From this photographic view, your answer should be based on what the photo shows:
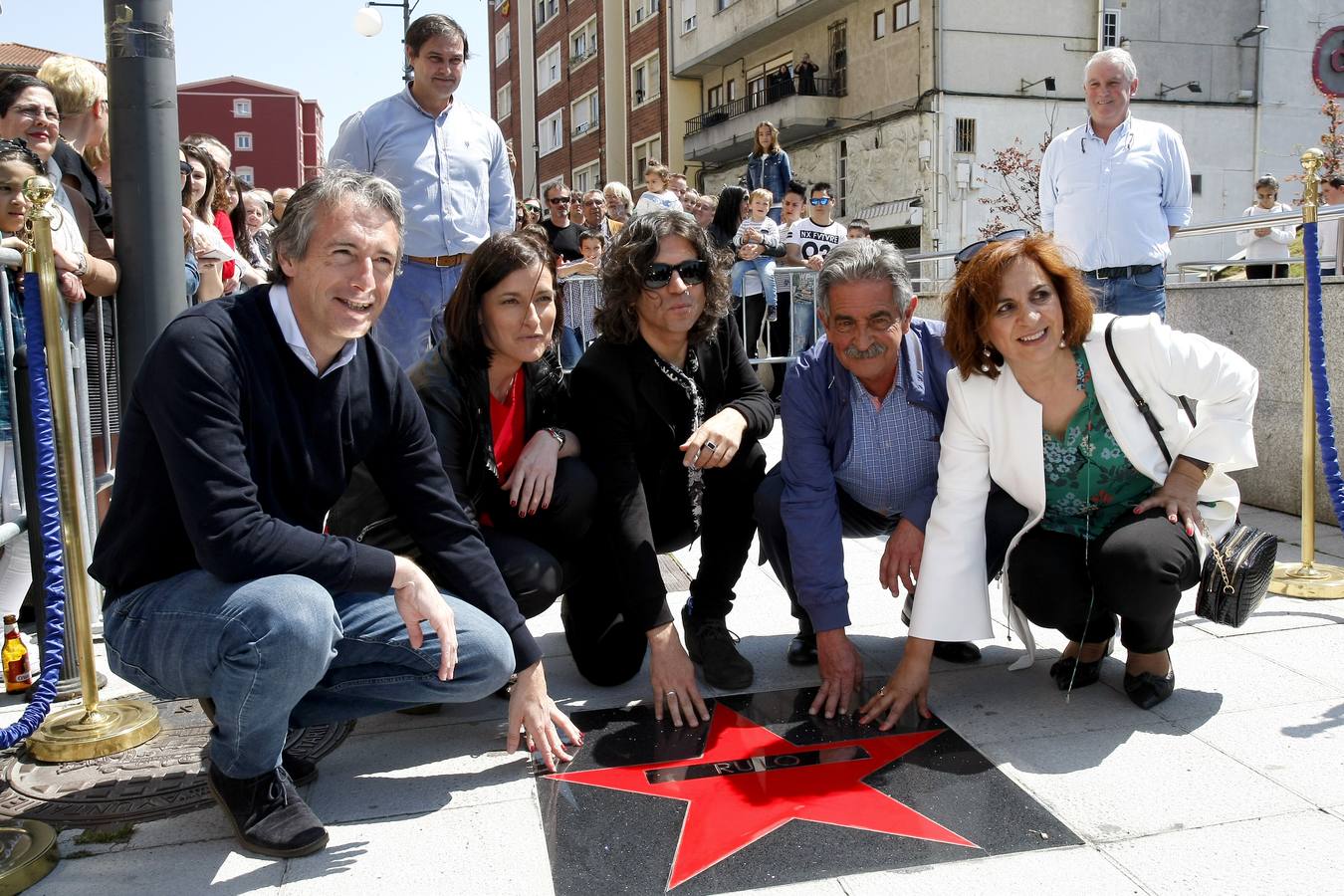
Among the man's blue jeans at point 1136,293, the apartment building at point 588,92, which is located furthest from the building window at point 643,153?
the man's blue jeans at point 1136,293

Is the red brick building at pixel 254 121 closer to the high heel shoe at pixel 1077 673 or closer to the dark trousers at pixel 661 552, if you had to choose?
the dark trousers at pixel 661 552

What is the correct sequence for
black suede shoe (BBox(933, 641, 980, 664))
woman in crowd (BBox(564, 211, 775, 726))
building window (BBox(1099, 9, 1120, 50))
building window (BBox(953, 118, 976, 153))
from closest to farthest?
woman in crowd (BBox(564, 211, 775, 726)), black suede shoe (BBox(933, 641, 980, 664)), building window (BBox(953, 118, 976, 153)), building window (BBox(1099, 9, 1120, 50))

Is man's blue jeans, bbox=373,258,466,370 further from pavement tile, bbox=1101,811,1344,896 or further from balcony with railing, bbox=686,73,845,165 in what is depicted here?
balcony with railing, bbox=686,73,845,165

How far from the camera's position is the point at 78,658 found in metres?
3.17

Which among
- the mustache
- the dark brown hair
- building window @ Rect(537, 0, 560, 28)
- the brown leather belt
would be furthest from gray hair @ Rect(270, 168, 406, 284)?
building window @ Rect(537, 0, 560, 28)

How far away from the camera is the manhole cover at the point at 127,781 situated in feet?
9.14

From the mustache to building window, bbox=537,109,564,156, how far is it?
40.4 meters

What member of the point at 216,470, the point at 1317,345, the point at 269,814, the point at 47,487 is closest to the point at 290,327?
the point at 216,470

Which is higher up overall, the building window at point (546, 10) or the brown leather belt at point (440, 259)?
the building window at point (546, 10)

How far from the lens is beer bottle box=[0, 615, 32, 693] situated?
11.8ft

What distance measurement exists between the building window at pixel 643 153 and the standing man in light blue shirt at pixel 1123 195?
96.0 feet

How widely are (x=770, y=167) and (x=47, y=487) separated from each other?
34.9 ft

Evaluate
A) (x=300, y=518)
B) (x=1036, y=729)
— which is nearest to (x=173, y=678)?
(x=300, y=518)

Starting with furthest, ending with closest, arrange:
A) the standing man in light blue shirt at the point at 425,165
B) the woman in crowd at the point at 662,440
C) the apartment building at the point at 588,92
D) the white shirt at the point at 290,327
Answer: the apartment building at the point at 588,92 → the standing man in light blue shirt at the point at 425,165 → the woman in crowd at the point at 662,440 → the white shirt at the point at 290,327
